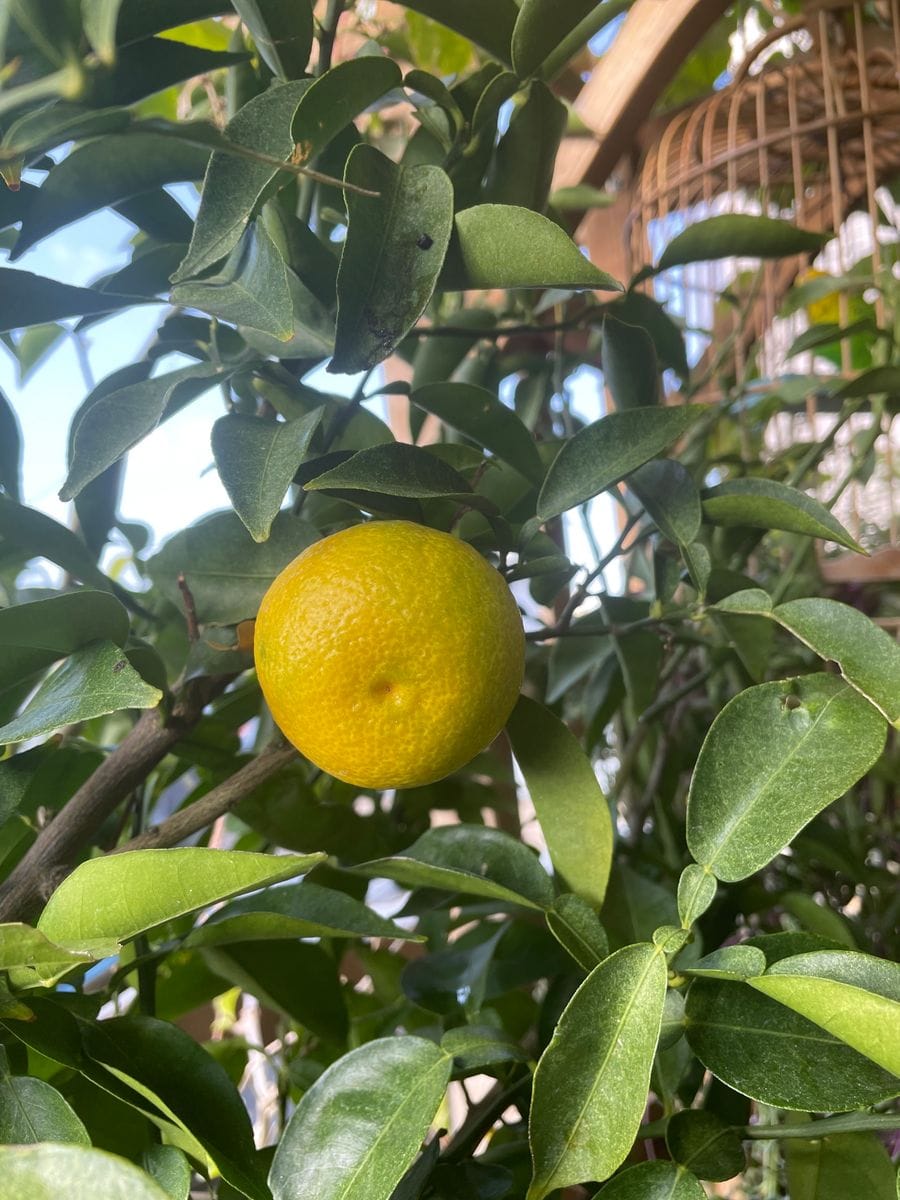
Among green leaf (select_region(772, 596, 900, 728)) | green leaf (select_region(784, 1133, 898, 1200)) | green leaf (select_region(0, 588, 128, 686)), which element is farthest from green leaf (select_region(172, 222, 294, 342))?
green leaf (select_region(784, 1133, 898, 1200))

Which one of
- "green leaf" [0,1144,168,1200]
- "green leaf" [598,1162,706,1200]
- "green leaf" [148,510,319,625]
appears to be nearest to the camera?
"green leaf" [0,1144,168,1200]

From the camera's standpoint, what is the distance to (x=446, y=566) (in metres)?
0.33

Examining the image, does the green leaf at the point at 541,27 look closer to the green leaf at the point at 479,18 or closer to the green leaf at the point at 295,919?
the green leaf at the point at 479,18

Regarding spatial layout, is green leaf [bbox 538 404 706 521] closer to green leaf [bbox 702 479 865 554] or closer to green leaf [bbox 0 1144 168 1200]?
green leaf [bbox 702 479 865 554]

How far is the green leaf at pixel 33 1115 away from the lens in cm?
26

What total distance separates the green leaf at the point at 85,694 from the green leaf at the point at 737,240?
34 cm

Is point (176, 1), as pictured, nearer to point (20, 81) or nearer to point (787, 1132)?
point (20, 81)

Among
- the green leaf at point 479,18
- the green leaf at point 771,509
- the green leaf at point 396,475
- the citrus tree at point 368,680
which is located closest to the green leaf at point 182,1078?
the citrus tree at point 368,680

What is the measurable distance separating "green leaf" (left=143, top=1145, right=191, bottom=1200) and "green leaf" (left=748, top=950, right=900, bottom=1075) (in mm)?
185

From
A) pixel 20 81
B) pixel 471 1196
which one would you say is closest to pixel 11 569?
pixel 20 81

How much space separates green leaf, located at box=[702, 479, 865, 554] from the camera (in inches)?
14.3

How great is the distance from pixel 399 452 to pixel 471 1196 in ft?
0.96

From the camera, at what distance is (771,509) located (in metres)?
0.39

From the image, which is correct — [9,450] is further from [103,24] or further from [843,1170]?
[843,1170]
